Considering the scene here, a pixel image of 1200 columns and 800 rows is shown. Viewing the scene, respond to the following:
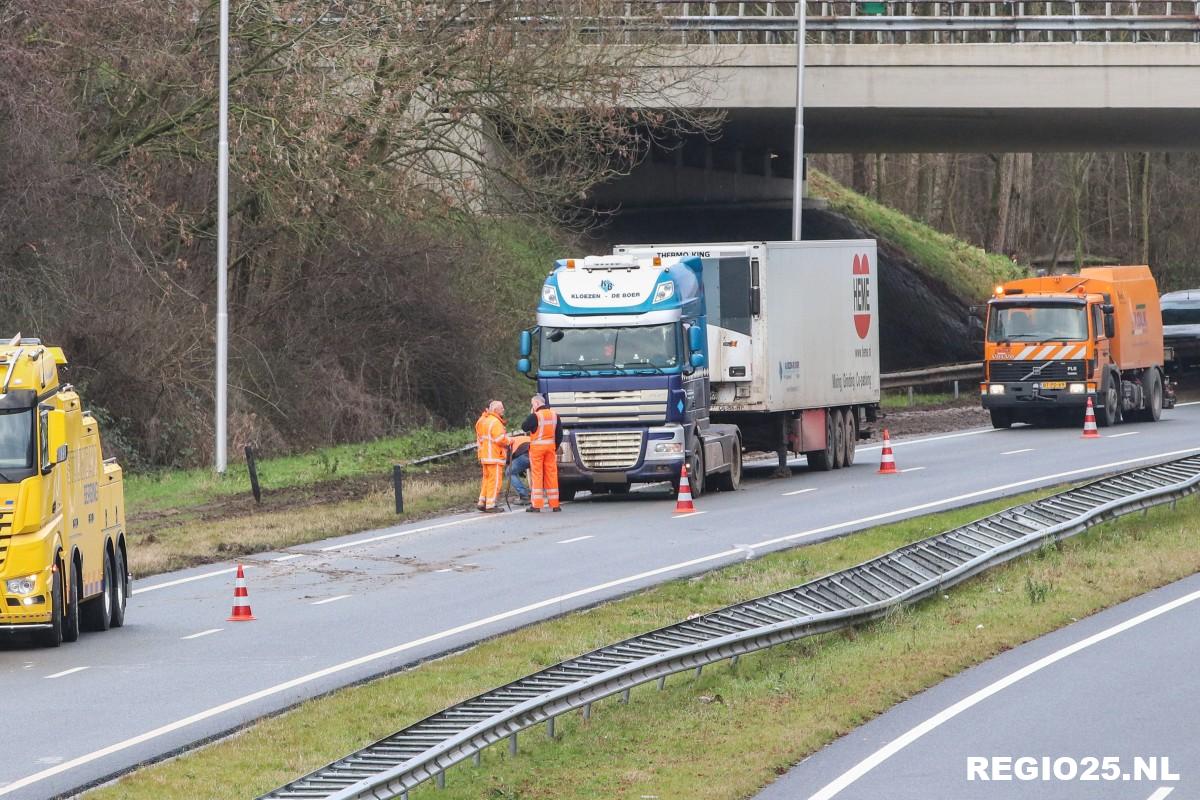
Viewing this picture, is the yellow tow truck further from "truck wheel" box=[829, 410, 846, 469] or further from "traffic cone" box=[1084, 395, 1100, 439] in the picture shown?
"traffic cone" box=[1084, 395, 1100, 439]

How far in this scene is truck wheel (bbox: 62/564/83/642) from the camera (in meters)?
16.8

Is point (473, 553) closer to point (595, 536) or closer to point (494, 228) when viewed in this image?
point (595, 536)

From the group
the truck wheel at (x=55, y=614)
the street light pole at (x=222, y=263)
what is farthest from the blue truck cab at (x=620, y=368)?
the truck wheel at (x=55, y=614)

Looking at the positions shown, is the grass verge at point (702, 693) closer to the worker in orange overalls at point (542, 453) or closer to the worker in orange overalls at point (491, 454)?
the worker in orange overalls at point (542, 453)

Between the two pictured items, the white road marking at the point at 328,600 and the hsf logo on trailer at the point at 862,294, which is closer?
the white road marking at the point at 328,600

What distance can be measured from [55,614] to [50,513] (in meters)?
0.85

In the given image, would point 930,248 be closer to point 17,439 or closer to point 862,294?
point 862,294

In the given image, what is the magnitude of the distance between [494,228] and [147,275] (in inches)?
388

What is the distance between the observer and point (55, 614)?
1631cm

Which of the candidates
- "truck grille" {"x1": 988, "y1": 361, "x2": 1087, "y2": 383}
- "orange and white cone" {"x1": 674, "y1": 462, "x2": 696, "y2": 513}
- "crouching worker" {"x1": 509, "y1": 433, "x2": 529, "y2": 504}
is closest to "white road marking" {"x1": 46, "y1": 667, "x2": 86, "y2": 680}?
"orange and white cone" {"x1": 674, "y1": 462, "x2": 696, "y2": 513}

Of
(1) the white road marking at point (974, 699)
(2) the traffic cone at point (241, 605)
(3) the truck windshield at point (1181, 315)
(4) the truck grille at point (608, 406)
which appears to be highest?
(3) the truck windshield at point (1181, 315)

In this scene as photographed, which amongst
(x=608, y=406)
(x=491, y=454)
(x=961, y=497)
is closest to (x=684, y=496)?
(x=608, y=406)

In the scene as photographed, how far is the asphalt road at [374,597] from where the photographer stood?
43.4 feet

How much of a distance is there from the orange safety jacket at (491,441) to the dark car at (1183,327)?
89.5 ft
